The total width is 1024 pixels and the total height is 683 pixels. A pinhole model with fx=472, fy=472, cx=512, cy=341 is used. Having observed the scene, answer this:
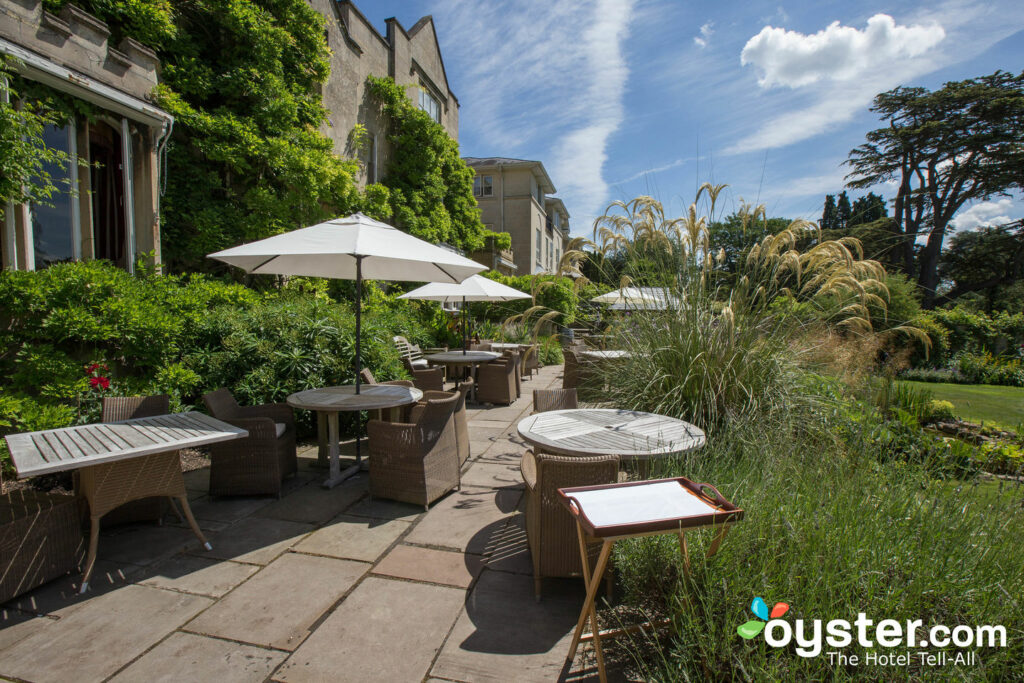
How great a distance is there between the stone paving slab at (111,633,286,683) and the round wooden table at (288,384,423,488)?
1750 millimetres

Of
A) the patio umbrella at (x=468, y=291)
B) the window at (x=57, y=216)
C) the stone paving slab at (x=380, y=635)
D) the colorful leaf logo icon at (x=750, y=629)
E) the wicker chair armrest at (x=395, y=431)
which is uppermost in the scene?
the window at (x=57, y=216)

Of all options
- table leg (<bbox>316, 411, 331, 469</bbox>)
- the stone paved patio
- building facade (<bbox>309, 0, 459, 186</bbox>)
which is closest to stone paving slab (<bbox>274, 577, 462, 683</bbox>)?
the stone paved patio

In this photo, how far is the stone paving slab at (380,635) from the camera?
1840 millimetres

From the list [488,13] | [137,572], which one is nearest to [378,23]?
[488,13]

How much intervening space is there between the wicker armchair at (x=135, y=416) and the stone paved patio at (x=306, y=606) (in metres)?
0.12

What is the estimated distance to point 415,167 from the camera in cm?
1368

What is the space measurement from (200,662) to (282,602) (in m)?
0.43

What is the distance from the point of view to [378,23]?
12953 millimetres

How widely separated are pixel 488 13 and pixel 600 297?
452cm

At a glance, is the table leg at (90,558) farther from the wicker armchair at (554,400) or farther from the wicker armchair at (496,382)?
the wicker armchair at (496,382)

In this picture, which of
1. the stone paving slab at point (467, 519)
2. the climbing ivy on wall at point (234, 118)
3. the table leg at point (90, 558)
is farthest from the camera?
the climbing ivy on wall at point (234, 118)

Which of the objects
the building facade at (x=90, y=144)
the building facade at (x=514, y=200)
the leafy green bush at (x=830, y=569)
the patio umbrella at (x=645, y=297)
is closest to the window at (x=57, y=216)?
the building facade at (x=90, y=144)

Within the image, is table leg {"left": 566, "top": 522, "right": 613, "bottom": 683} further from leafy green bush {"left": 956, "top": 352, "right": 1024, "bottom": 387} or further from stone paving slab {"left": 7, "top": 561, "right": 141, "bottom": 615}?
leafy green bush {"left": 956, "top": 352, "right": 1024, "bottom": 387}

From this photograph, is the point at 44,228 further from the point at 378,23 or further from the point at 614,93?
the point at 378,23
